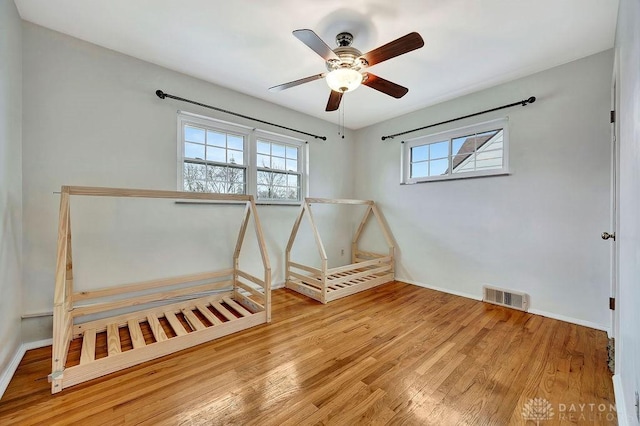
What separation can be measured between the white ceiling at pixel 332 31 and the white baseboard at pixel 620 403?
248 centimetres

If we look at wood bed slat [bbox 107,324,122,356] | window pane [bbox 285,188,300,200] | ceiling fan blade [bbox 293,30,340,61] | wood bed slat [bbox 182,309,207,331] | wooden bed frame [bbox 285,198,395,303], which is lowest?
wood bed slat [bbox 182,309,207,331]

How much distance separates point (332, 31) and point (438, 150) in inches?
88.5

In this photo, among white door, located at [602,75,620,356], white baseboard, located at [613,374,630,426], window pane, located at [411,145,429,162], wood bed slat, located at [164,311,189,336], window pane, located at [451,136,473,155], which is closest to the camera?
white baseboard, located at [613,374,630,426]

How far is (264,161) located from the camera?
3.46 m

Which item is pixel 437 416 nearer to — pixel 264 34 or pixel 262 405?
pixel 262 405

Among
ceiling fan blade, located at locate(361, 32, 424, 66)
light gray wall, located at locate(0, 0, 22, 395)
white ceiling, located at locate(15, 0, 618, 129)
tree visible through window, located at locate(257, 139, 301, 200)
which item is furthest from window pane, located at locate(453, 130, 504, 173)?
light gray wall, located at locate(0, 0, 22, 395)

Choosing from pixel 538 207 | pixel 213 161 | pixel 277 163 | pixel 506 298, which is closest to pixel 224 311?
pixel 213 161

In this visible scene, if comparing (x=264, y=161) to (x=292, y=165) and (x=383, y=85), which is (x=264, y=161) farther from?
(x=383, y=85)

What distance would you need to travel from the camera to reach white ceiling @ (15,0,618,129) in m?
1.81

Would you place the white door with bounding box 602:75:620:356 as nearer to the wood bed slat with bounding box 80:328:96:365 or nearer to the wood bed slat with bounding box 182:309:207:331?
the wood bed slat with bounding box 182:309:207:331

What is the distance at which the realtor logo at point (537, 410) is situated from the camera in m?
1.34

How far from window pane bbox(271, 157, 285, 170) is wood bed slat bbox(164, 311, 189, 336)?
2121 millimetres

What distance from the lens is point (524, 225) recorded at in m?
2.75

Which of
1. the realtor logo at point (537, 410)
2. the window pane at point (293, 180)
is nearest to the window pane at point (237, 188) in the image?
the window pane at point (293, 180)
